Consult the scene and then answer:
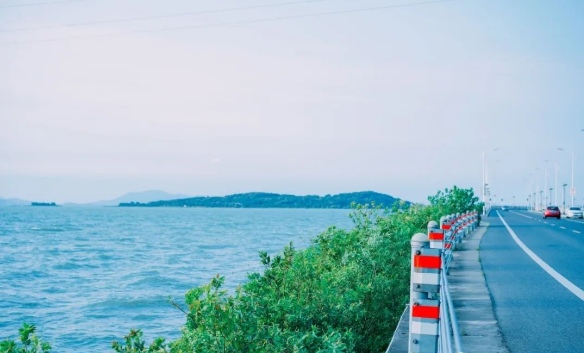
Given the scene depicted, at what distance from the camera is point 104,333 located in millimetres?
20562

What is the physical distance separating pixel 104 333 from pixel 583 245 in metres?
17.9

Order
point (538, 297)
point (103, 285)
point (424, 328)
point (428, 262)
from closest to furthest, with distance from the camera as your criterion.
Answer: point (424, 328)
point (428, 262)
point (538, 297)
point (103, 285)

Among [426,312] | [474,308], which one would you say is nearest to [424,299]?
[426,312]

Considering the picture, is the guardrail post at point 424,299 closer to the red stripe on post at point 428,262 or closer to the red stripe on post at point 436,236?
the red stripe on post at point 428,262

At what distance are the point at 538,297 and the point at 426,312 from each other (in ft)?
21.3

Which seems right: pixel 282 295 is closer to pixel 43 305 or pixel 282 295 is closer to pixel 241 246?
pixel 43 305

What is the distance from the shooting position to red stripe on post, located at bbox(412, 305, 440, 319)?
6.37m

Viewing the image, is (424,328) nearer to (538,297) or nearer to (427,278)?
(427,278)

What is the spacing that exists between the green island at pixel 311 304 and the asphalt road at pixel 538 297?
2.10 meters

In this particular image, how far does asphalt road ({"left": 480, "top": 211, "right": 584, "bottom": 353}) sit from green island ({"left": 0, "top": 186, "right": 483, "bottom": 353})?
210cm

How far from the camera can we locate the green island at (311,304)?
311 inches

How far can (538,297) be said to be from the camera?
39.0ft

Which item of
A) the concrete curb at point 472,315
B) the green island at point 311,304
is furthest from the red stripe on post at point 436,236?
the green island at point 311,304

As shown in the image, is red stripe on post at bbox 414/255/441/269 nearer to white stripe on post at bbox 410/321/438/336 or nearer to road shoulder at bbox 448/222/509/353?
white stripe on post at bbox 410/321/438/336
